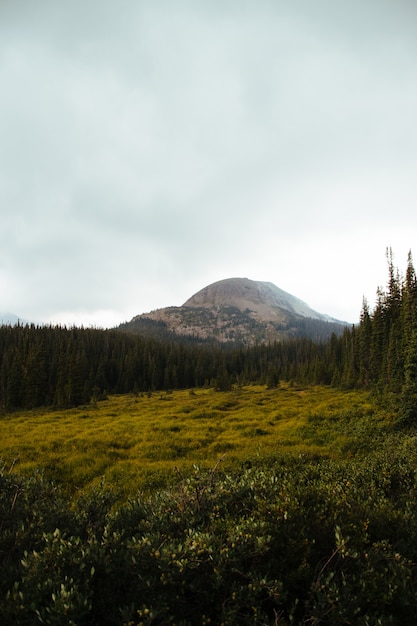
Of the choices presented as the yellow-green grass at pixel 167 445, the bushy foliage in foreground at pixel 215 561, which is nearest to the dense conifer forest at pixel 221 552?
the bushy foliage in foreground at pixel 215 561

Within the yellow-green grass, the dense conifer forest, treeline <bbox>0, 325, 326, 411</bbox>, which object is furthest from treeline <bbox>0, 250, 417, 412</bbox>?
the dense conifer forest

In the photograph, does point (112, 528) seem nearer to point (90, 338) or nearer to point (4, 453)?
point (4, 453)

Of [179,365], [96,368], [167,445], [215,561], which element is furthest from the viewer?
[179,365]

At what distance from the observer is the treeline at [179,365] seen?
47500mm

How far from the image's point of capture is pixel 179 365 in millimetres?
120125

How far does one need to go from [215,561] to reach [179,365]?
4601 inches

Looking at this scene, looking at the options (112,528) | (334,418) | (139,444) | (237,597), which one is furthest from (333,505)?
(334,418)

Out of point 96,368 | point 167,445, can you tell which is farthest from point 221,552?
point 96,368

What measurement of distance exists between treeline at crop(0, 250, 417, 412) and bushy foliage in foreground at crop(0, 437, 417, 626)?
24.3 meters

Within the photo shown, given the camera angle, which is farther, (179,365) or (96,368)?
(179,365)

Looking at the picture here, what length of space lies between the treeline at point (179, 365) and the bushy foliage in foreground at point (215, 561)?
79.7 feet

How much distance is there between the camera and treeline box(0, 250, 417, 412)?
156 ft

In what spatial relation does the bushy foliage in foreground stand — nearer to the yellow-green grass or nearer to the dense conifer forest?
the dense conifer forest

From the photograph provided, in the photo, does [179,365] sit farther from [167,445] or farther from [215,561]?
[215,561]
